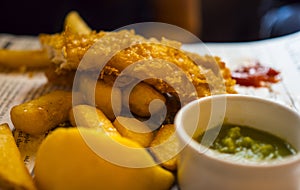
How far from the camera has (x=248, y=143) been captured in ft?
3.03

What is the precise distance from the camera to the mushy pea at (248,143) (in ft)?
2.96

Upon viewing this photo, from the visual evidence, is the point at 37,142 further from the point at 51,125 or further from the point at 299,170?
the point at 299,170

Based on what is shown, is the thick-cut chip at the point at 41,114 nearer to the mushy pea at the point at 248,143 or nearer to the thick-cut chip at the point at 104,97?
the thick-cut chip at the point at 104,97

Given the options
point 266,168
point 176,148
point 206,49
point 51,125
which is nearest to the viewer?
point 266,168

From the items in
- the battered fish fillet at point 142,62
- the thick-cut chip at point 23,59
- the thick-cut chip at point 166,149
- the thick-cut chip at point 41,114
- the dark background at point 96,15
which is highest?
the battered fish fillet at point 142,62

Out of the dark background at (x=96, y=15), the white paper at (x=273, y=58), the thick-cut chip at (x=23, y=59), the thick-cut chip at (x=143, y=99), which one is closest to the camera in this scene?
the thick-cut chip at (x=143, y=99)

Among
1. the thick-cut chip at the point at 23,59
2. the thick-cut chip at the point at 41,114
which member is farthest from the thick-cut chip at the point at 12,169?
the thick-cut chip at the point at 23,59

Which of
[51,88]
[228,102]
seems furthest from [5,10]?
[228,102]

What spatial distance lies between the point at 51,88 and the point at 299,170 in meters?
0.80

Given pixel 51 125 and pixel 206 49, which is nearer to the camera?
pixel 51 125

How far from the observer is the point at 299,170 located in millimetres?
871

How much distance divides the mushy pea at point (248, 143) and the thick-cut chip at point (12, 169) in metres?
0.36

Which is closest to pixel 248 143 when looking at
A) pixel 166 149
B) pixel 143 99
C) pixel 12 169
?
pixel 166 149

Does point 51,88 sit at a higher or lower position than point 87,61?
lower
